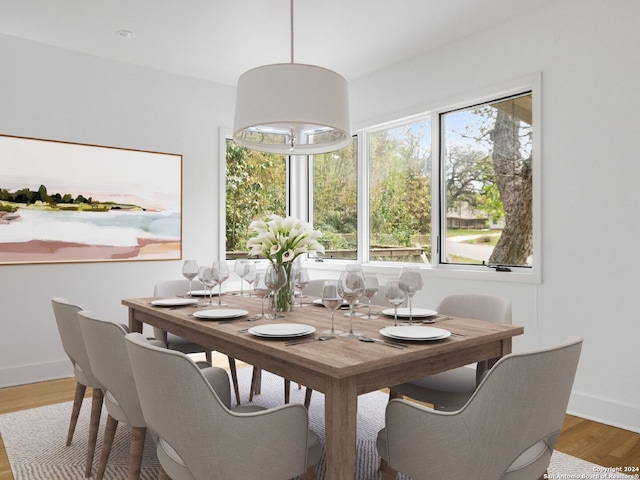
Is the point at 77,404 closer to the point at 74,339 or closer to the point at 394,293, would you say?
the point at 74,339

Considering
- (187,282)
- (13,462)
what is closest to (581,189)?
(187,282)

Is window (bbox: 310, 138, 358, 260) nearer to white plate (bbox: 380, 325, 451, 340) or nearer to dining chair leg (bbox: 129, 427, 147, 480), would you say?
white plate (bbox: 380, 325, 451, 340)

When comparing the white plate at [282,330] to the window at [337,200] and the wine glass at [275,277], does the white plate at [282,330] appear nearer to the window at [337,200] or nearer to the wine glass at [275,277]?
the wine glass at [275,277]

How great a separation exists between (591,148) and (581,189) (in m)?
0.25

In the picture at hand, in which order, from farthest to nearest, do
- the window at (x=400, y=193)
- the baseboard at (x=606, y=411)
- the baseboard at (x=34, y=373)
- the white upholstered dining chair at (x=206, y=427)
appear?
the window at (x=400, y=193), the baseboard at (x=34, y=373), the baseboard at (x=606, y=411), the white upholstered dining chair at (x=206, y=427)

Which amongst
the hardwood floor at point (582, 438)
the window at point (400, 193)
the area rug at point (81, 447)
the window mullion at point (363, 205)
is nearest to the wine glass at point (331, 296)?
the area rug at point (81, 447)

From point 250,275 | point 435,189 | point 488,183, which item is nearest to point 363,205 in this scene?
point 435,189

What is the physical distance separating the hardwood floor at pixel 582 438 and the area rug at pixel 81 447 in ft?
0.28

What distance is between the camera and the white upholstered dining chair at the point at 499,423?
4.03ft

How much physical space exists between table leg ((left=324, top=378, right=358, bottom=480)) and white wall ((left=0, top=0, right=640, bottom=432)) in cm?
213

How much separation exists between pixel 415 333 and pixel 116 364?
42.5 inches

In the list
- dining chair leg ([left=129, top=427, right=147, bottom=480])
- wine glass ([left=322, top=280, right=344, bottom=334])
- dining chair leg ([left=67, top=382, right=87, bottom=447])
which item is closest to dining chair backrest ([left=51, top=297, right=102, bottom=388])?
dining chair leg ([left=67, top=382, right=87, bottom=447])

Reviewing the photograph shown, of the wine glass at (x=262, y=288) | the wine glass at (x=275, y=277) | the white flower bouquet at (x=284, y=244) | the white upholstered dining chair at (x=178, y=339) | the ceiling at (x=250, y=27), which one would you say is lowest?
the white upholstered dining chair at (x=178, y=339)

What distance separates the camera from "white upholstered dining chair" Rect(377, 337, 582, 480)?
1228 millimetres
